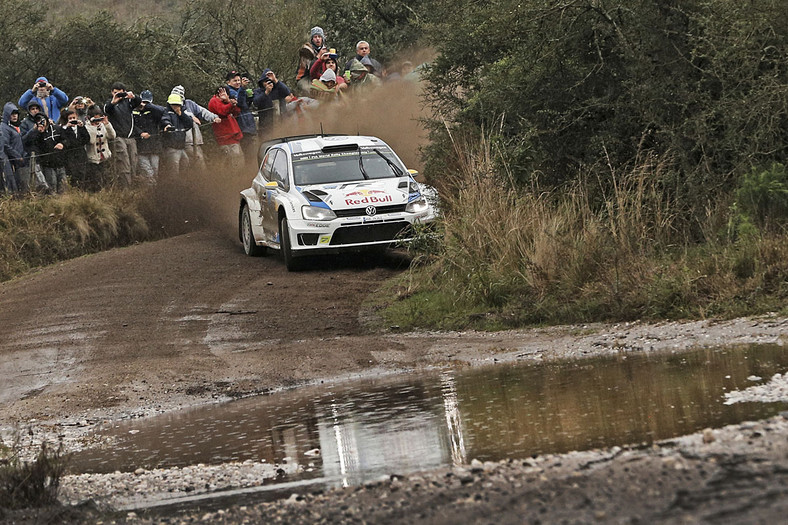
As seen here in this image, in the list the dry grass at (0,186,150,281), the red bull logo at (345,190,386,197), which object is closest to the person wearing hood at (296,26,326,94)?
the dry grass at (0,186,150,281)

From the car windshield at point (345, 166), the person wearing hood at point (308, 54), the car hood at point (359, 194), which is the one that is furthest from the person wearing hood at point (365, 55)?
the car hood at point (359, 194)

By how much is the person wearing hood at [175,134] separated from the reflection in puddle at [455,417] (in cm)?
1553

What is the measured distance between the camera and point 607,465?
19.5ft

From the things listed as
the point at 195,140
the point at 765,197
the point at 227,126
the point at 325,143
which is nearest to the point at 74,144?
the point at 195,140

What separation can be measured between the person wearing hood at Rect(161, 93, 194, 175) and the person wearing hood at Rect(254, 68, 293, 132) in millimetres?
2478

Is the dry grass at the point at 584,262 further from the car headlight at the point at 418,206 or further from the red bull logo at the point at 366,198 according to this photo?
the red bull logo at the point at 366,198

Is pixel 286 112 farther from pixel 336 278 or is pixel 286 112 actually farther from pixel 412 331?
pixel 412 331

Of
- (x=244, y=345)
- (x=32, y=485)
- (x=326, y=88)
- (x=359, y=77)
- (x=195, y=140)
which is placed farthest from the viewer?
(x=359, y=77)

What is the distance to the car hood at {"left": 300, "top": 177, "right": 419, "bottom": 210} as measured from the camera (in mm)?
17891

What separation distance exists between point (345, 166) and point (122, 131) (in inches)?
274

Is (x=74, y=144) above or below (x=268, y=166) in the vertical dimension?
above

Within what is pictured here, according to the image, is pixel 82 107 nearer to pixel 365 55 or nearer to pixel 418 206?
pixel 365 55

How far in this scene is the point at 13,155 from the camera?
22109 mm

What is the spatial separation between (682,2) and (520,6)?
236 centimetres
